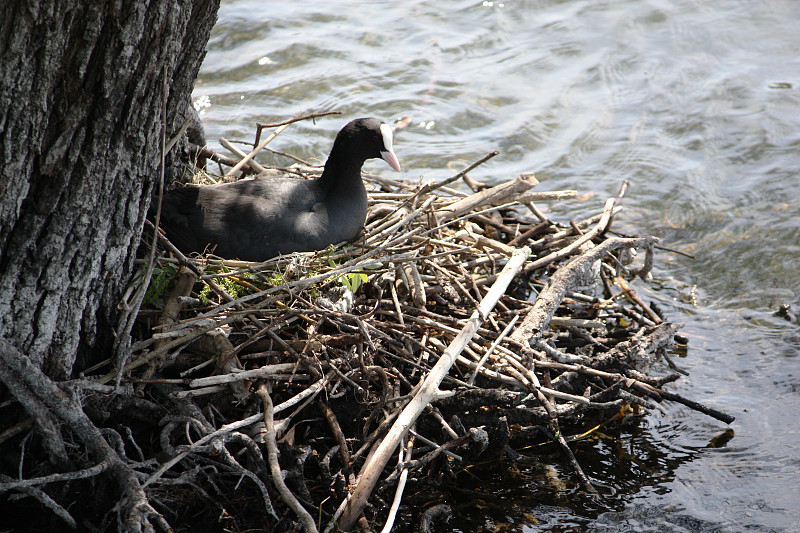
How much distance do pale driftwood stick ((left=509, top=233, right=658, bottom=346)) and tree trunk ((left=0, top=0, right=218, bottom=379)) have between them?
5.37 feet

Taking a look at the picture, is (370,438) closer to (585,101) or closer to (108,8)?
(108,8)

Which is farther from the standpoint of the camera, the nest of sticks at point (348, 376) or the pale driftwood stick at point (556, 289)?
the pale driftwood stick at point (556, 289)

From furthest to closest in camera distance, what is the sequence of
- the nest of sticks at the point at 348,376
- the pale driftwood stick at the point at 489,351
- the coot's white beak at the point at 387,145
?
1. the coot's white beak at the point at 387,145
2. the pale driftwood stick at the point at 489,351
3. the nest of sticks at the point at 348,376

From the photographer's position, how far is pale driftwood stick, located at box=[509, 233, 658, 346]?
11.4 feet

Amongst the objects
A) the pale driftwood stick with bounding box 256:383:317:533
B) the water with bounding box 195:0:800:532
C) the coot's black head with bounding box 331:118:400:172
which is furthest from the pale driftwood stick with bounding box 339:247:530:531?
the coot's black head with bounding box 331:118:400:172

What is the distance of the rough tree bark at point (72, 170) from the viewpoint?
7.34ft

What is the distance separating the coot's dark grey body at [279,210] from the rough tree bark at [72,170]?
0.72 metres

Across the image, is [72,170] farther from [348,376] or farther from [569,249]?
[569,249]

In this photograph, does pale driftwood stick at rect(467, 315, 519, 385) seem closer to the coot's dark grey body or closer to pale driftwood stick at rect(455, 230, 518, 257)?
pale driftwood stick at rect(455, 230, 518, 257)

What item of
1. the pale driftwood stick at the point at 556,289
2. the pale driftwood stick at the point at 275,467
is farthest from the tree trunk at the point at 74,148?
the pale driftwood stick at the point at 556,289

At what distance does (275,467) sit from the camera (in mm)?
2666

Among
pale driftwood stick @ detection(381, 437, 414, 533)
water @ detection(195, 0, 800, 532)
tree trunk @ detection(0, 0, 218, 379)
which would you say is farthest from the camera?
water @ detection(195, 0, 800, 532)

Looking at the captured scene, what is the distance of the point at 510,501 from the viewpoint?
3.25 m

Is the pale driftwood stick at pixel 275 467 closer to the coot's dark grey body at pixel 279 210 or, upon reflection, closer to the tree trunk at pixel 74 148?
the tree trunk at pixel 74 148
